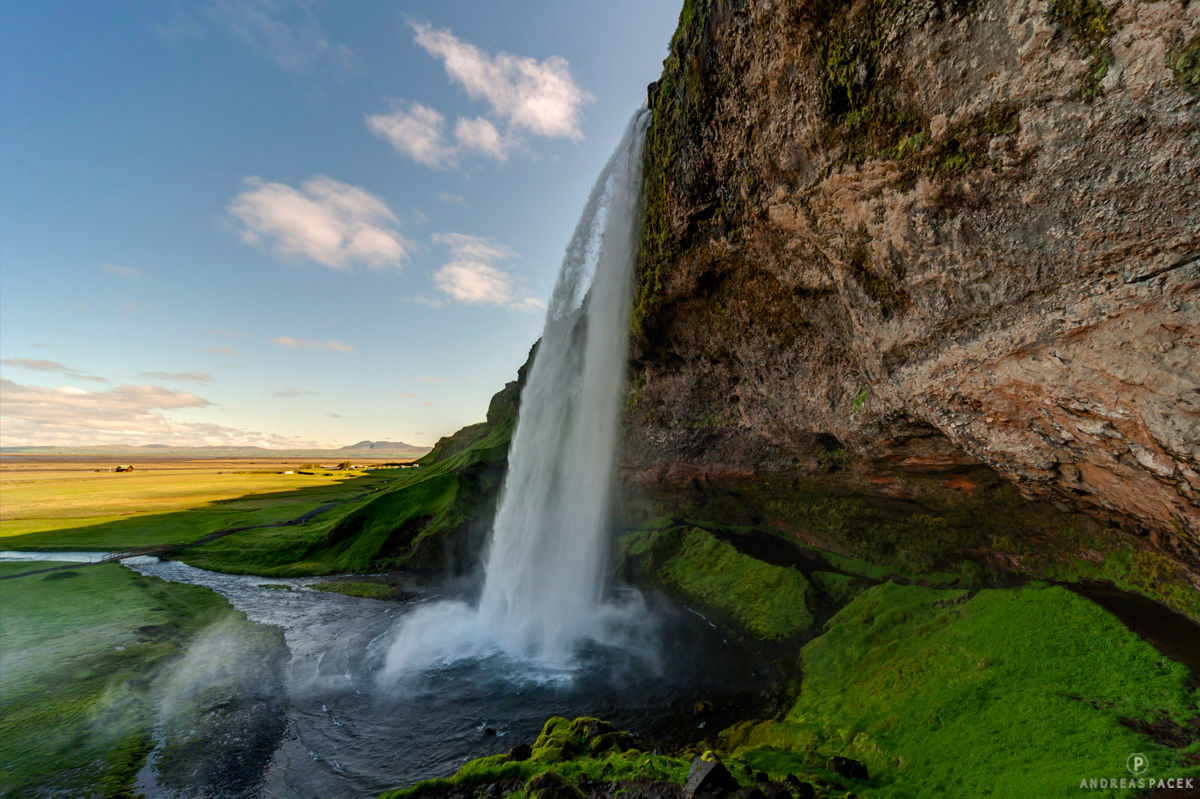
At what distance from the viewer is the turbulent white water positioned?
19.1 m

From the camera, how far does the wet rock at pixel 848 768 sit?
8.64 meters

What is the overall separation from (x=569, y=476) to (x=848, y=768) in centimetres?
1667

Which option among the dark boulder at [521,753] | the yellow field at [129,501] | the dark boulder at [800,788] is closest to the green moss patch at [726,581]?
the dark boulder at [800,788]

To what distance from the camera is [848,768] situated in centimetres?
871

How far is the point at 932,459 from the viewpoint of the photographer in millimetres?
12609

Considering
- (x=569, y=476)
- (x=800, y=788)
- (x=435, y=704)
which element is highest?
(x=569, y=476)

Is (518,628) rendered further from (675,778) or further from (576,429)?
(675,778)

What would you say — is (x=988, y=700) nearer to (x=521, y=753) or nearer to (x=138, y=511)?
(x=521, y=753)

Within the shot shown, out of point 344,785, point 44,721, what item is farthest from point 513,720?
point 44,721

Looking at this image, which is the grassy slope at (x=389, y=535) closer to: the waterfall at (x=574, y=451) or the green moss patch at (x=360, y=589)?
the green moss patch at (x=360, y=589)

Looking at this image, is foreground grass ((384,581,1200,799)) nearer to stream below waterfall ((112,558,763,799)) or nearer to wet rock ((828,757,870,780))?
wet rock ((828,757,870,780))

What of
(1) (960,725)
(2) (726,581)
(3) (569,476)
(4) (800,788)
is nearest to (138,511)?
(3) (569,476)

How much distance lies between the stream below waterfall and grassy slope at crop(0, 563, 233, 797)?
1.30 metres

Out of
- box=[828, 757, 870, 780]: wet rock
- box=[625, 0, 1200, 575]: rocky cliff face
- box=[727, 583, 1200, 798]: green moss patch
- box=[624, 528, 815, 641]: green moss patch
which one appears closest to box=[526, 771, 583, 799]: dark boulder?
box=[727, 583, 1200, 798]: green moss patch
